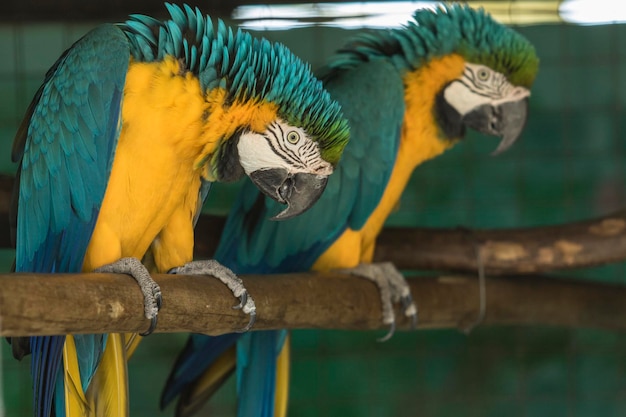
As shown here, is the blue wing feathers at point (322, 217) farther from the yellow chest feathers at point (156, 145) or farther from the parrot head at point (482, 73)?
the yellow chest feathers at point (156, 145)

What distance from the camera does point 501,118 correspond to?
2.37 metres

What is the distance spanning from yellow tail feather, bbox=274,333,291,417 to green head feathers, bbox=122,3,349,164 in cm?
77

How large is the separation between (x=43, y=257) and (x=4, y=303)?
0.50 metres

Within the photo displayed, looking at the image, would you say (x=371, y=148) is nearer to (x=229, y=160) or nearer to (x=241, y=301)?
(x=229, y=160)

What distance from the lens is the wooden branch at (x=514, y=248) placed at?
Answer: 2525 mm

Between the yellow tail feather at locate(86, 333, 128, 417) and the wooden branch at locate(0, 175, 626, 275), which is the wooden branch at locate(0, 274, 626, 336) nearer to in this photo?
the wooden branch at locate(0, 175, 626, 275)

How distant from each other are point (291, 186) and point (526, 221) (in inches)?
67.6

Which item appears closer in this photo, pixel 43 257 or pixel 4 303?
pixel 4 303

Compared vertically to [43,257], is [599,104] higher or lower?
higher

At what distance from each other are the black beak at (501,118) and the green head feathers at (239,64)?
2.49ft

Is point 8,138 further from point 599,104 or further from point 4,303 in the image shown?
point 599,104

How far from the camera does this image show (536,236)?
8.37 ft

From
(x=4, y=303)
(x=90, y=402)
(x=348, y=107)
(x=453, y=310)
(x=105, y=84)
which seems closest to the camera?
(x=4, y=303)

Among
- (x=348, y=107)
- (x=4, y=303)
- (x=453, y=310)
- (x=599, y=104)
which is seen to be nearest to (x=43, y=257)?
(x=4, y=303)
